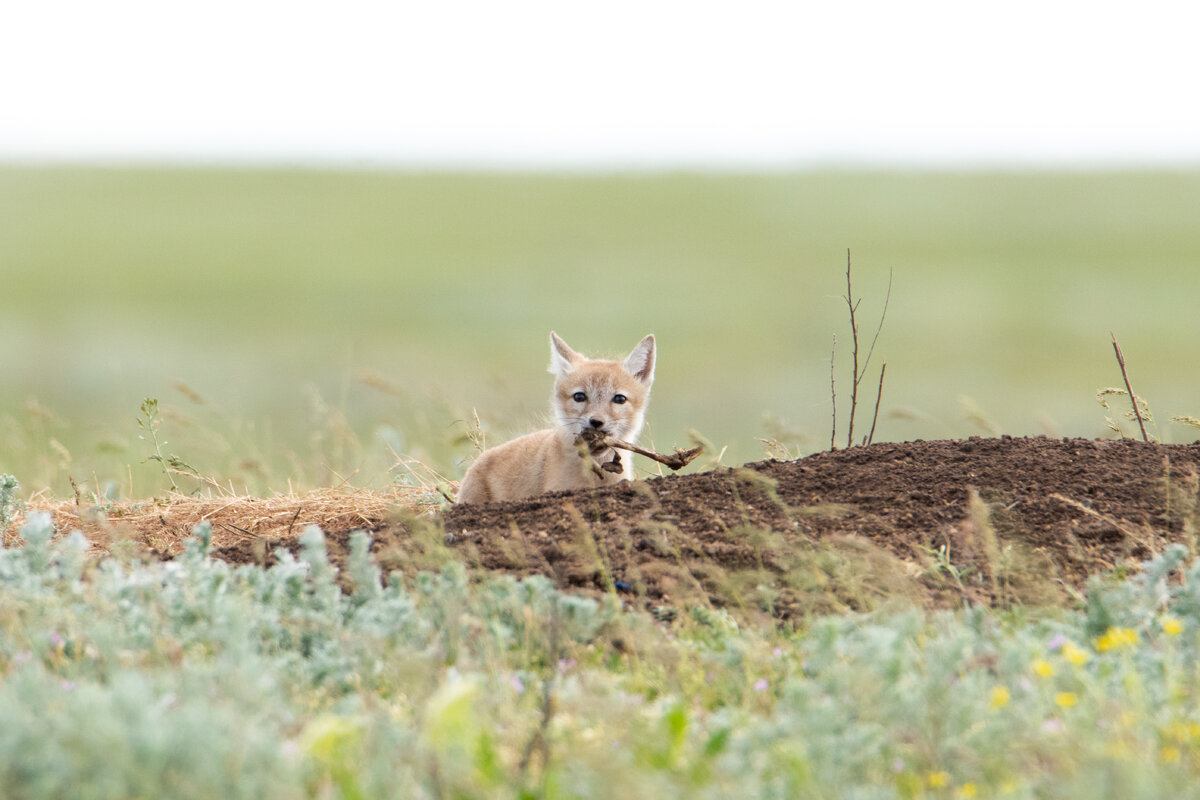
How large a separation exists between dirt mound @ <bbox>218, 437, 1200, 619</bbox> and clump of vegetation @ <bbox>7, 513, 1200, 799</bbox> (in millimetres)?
253

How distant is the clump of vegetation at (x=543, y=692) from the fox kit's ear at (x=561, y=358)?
397 centimetres

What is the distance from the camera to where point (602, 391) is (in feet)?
25.5

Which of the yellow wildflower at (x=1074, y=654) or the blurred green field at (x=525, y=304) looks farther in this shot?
the blurred green field at (x=525, y=304)

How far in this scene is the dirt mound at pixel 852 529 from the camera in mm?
4480

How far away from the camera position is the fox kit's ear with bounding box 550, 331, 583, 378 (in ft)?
27.1

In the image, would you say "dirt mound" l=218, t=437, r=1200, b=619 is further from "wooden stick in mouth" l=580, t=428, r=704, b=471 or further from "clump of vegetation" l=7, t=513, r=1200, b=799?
"wooden stick in mouth" l=580, t=428, r=704, b=471

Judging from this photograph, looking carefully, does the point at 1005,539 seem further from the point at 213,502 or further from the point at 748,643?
the point at 213,502

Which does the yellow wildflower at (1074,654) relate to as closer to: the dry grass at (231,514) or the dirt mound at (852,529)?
the dirt mound at (852,529)

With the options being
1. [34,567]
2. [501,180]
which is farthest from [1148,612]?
[501,180]

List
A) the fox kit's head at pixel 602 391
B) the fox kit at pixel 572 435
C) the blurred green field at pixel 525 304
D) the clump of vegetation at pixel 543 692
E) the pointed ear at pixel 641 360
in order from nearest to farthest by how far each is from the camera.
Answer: the clump of vegetation at pixel 543 692
the fox kit at pixel 572 435
the fox kit's head at pixel 602 391
the pointed ear at pixel 641 360
the blurred green field at pixel 525 304

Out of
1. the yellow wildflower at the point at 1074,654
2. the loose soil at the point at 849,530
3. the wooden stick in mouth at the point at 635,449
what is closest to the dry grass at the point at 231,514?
the loose soil at the point at 849,530

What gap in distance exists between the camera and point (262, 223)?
4131 cm

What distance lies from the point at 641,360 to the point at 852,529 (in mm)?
3414

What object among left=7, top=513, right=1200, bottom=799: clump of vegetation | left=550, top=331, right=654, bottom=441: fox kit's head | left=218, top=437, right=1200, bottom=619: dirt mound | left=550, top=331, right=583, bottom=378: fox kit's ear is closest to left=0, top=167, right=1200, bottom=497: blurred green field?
left=550, top=331, right=654, bottom=441: fox kit's head
